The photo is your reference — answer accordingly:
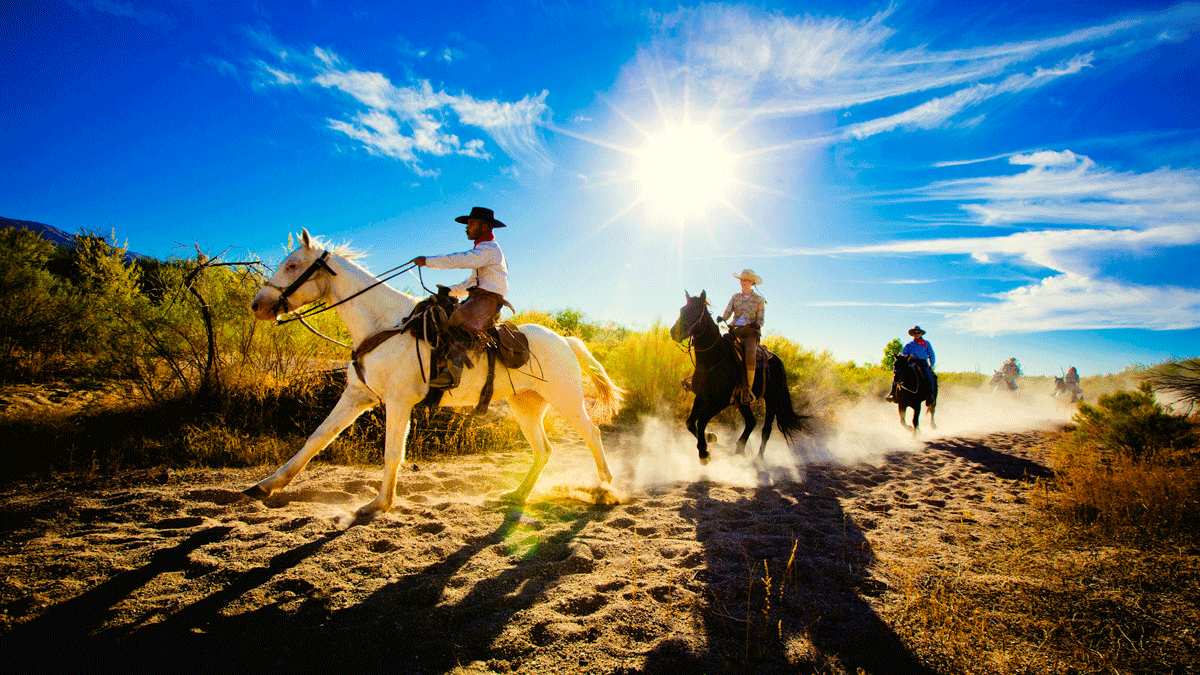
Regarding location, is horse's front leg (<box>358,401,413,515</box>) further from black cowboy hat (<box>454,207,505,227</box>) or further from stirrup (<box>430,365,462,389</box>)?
black cowboy hat (<box>454,207,505,227</box>)

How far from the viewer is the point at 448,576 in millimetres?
2875

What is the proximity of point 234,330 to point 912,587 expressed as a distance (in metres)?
8.67

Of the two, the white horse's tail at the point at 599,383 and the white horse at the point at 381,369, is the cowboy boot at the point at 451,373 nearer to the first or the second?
the white horse at the point at 381,369

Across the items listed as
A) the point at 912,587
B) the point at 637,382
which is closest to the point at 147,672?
the point at 912,587

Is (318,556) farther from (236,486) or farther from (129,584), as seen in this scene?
(236,486)

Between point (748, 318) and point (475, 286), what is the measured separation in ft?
15.5

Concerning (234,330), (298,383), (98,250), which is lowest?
(298,383)

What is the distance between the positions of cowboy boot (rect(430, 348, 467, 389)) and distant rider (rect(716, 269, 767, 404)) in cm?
462

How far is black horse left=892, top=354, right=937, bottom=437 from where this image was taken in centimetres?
1077

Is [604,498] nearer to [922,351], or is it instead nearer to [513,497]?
[513,497]

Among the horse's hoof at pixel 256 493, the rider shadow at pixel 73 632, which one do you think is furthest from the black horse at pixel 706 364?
the rider shadow at pixel 73 632

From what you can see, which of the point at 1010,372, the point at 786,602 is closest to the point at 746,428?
the point at 786,602

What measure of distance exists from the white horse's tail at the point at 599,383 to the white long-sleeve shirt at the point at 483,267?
1.37 m

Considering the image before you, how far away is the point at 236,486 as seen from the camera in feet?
13.8
